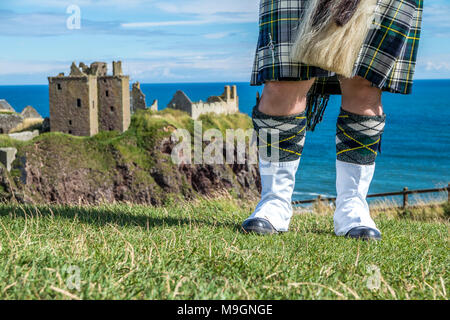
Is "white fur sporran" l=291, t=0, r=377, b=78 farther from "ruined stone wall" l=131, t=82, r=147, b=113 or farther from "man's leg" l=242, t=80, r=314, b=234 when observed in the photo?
"ruined stone wall" l=131, t=82, r=147, b=113

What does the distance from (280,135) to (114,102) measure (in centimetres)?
4056

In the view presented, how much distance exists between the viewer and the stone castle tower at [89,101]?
41406mm

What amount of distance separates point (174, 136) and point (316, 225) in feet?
119

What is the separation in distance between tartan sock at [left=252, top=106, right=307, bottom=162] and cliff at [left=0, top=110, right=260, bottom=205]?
3117cm

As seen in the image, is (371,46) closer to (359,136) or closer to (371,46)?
(371,46)

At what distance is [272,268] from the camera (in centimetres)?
172

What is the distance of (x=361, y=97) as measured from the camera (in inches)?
113

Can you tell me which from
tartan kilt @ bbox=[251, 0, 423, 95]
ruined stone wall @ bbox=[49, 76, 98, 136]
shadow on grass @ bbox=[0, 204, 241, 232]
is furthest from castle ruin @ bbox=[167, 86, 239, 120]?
tartan kilt @ bbox=[251, 0, 423, 95]

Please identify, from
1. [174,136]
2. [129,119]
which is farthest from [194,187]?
[129,119]

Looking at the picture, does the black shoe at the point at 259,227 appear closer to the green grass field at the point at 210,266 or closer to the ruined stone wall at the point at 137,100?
the green grass field at the point at 210,266

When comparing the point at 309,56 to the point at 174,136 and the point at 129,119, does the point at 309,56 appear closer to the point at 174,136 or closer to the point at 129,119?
the point at 174,136

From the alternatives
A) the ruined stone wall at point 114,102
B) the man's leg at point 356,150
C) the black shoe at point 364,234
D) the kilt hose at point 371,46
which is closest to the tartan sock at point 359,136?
the man's leg at point 356,150

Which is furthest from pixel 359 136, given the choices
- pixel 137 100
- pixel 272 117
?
pixel 137 100

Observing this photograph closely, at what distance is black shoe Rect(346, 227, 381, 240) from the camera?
275 cm
